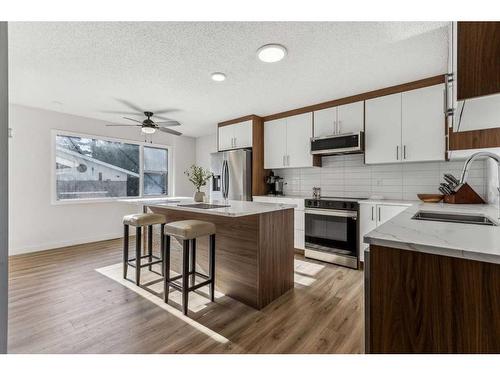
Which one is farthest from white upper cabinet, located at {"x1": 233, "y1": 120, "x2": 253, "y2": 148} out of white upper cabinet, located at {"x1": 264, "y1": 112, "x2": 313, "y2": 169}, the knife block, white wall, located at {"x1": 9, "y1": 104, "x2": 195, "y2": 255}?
the knife block

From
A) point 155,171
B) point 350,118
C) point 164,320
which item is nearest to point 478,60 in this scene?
point 164,320

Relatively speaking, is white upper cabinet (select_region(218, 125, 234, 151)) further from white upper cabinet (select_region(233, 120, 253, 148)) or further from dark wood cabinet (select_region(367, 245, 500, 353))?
dark wood cabinet (select_region(367, 245, 500, 353))

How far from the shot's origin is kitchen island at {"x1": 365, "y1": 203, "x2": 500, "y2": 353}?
0.83 metres

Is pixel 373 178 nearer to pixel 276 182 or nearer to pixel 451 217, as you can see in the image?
pixel 276 182

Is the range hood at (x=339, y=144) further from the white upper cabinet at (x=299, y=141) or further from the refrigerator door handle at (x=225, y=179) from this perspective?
the refrigerator door handle at (x=225, y=179)

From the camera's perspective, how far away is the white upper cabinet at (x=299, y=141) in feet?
12.7

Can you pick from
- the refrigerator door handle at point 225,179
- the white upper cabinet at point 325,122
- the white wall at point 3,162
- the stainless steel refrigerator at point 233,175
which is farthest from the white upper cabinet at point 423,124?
the white wall at point 3,162

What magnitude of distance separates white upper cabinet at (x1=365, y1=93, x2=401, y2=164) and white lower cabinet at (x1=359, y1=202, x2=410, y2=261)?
61cm

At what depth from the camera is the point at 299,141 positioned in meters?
3.99

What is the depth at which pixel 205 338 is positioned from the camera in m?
1.75

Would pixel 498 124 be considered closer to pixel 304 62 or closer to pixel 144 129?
pixel 304 62

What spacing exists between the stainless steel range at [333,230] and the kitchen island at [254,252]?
101 cm
